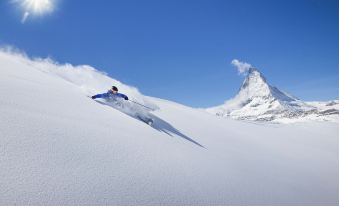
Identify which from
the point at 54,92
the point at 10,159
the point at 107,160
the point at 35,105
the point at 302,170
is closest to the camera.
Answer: the point at 10,159

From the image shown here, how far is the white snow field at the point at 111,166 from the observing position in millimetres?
3525

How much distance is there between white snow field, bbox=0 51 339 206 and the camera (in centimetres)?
353

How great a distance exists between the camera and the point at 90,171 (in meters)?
4.16

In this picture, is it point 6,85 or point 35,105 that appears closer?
point 35,105

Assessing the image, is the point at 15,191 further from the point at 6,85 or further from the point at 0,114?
the point at 6,85

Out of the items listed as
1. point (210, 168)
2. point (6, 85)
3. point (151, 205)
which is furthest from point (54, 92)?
point (151, 205)

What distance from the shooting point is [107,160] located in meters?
4.77

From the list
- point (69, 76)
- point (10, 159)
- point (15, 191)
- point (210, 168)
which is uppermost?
point (69, 76)

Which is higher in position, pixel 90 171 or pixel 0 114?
pixel 0 114

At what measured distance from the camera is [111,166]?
4605 mm

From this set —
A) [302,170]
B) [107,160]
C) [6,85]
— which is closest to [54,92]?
[6,85]

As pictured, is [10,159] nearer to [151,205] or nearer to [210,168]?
[151,205]

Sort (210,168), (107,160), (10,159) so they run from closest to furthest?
1. (10,159)
2. (107,160)
3. (210,168)

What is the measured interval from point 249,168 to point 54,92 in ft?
20.0
